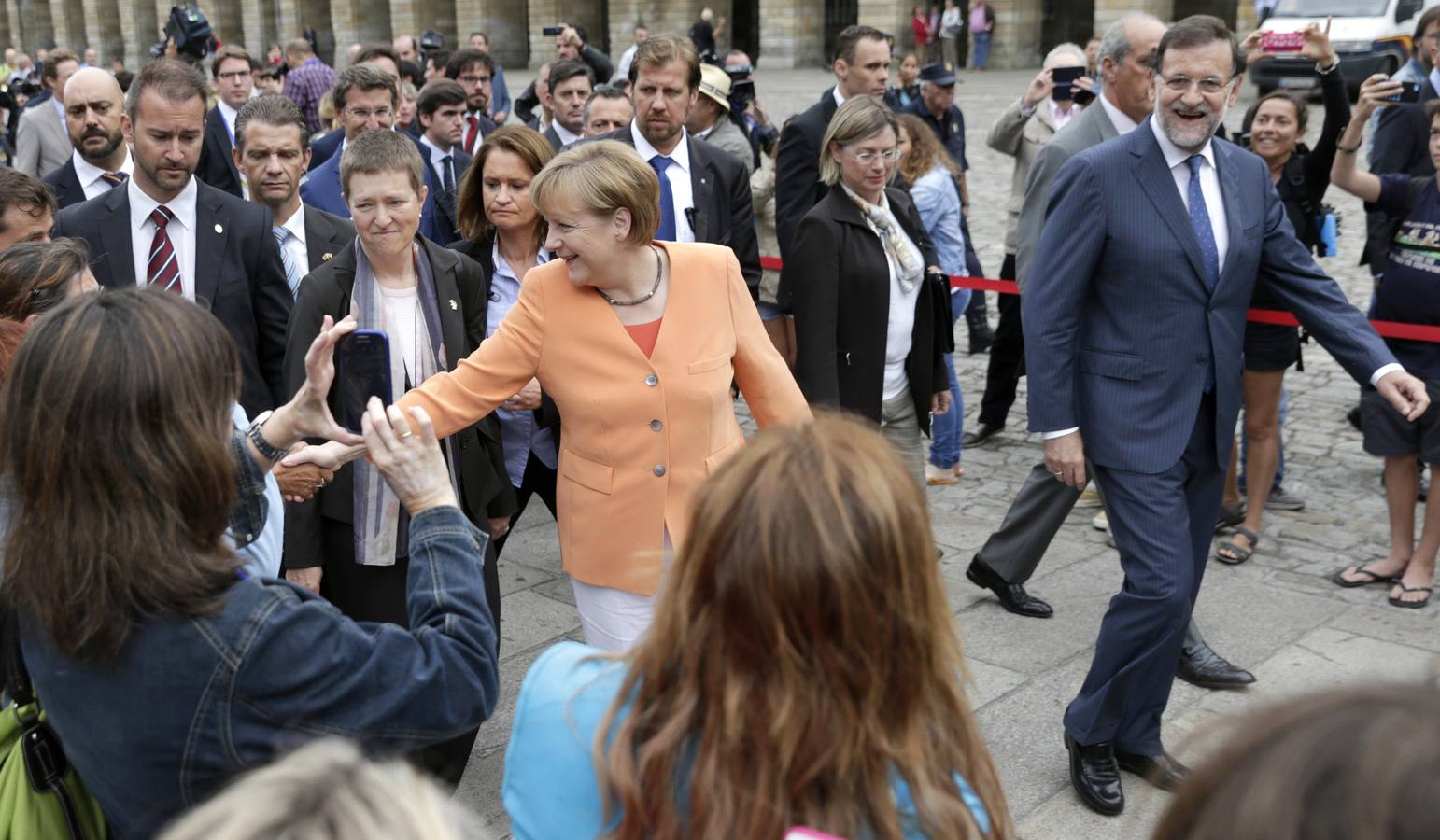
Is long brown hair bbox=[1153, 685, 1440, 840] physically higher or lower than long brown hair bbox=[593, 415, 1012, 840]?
higher

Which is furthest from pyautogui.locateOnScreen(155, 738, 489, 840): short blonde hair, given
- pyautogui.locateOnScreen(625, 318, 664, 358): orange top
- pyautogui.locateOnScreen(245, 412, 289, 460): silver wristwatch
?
pyautogui.locateOnScreen(625, 318, 664, 358): orange top

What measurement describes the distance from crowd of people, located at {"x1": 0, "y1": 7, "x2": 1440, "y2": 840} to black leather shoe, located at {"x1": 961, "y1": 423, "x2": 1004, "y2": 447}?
67 mm

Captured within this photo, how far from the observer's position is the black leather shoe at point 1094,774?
13.4ft

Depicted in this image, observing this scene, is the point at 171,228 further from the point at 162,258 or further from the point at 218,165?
the point at 218,165

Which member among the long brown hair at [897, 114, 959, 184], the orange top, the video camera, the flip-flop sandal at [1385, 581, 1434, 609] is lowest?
the flip-flop sandal at [1385, 581, 1434, 609]

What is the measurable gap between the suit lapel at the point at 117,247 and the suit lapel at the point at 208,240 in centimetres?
23

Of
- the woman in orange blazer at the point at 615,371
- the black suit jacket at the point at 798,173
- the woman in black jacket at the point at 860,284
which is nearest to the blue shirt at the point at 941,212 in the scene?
the black suit jacket at the point at 798,173

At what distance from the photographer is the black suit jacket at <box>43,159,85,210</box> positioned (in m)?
6.50

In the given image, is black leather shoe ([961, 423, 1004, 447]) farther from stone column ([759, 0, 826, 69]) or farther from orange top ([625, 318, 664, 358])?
stone column ([759, 0, 826, 69])

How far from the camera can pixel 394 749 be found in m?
2.09

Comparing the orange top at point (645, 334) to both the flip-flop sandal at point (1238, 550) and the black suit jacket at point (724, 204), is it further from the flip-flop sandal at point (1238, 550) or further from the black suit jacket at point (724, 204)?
the flip-flop sandal at point (1238, 550)

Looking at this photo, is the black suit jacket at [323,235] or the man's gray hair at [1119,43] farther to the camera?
the man's gray hair at [1119,43]

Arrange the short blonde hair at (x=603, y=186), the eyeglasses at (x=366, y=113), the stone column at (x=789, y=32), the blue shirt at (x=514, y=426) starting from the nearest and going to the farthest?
the short blonde hair at (x=603, y=186)
the blue shirt at (x=514, y=426)
the eyeglasses at (x=366, y=113)
the stone column at (x=789, y=32)

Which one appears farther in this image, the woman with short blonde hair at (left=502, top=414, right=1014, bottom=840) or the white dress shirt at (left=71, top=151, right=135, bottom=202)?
the white dress shirt at (left=71, top=151, right=135, bottom=202)
